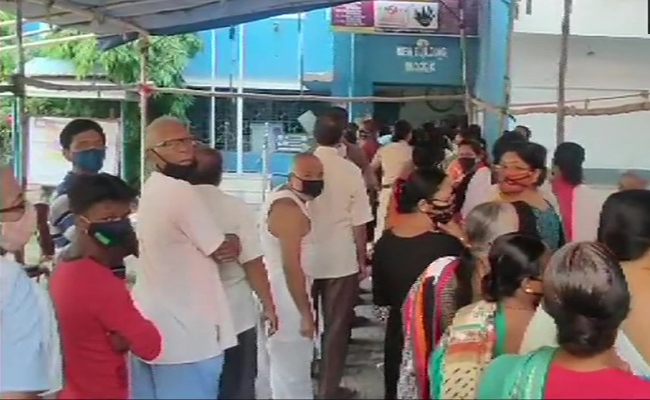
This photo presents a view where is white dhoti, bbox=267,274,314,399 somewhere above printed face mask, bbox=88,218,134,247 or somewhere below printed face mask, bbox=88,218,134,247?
below

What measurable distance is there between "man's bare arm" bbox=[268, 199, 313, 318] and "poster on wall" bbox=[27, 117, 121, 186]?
62 cm

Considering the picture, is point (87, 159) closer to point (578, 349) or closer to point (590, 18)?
point (578, 349)

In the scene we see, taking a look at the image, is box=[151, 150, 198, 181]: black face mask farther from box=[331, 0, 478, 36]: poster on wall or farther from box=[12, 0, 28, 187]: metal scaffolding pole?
box=[331, 0, 478, 36]: poster on wall

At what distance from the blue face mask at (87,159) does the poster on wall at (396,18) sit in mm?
6998

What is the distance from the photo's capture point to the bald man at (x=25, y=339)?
1932 mm

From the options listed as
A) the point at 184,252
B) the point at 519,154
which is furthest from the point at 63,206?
the point at 519,154

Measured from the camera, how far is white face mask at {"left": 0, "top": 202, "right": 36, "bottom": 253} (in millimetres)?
2131

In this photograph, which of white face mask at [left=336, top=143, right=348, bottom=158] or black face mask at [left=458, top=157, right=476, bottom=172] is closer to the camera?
white face mask at [left=336, top=143, right=348, bottom=158]

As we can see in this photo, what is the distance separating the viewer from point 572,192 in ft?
11.2

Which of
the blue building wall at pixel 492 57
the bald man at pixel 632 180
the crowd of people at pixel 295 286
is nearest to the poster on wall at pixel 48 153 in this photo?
the crowd of people at pixel 295 286

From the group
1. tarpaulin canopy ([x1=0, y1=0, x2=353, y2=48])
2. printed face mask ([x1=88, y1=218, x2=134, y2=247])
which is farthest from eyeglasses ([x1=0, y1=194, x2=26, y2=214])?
tarpaulin canopy ([x1=0, y1=0, x2=353, y2=48])

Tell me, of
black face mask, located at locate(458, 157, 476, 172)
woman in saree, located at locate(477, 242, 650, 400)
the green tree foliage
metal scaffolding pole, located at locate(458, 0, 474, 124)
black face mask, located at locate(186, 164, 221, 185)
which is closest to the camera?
woman in saree, located at locate(477, 242, 650, 400)

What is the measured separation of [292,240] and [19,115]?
1108 millimetres

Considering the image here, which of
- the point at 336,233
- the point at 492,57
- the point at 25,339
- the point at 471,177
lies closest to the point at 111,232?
A: the point at 25,339
